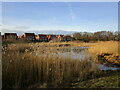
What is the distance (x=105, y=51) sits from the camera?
993cm

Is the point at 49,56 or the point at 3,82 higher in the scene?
the point at 49,56

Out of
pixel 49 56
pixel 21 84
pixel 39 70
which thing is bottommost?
pixel 21 84

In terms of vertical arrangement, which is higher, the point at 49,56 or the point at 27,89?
the point at 49,56

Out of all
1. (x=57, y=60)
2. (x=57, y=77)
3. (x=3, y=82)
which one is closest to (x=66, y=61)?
(x=57, y=60)

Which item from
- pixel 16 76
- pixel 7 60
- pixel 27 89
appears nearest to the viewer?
pixel 27 89

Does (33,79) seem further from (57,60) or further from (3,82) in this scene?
(57,60)

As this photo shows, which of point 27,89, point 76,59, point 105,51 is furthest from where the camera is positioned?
point 105,51

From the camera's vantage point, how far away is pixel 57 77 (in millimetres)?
3611

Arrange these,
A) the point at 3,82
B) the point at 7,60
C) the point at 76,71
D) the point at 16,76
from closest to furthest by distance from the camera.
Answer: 1. the point at 3,82
2. the point at 16,76
3. the point at 7,60
4. the point at 76,71

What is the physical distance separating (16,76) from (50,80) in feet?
3.07

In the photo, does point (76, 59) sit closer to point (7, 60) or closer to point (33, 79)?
point (33, 79)

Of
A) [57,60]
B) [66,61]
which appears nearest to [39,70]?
[57,60]

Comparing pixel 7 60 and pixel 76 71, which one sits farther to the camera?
pixel 76 71

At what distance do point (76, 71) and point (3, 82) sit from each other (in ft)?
7.52
